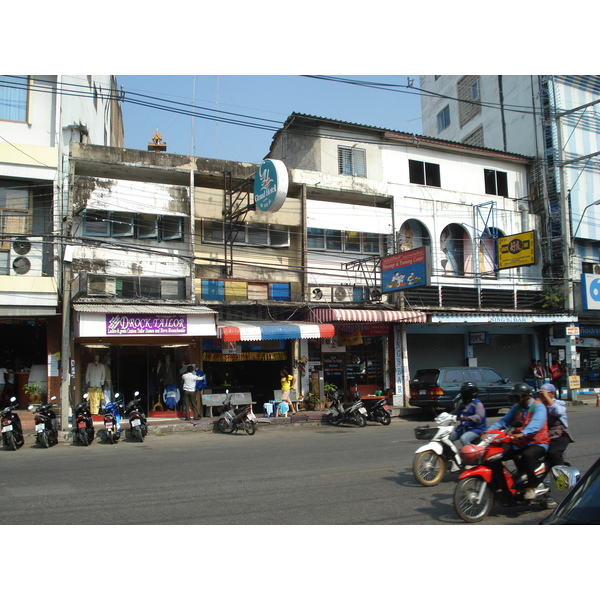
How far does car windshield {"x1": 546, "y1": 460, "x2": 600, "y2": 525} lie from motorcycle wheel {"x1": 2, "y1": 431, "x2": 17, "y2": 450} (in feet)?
39.3

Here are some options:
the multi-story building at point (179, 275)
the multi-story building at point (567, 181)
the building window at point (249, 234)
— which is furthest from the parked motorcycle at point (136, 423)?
the multi-story building at point (567, 181)

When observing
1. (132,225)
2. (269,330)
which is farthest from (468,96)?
(132,225)

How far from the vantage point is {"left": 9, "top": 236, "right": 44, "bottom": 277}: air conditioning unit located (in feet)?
53.8

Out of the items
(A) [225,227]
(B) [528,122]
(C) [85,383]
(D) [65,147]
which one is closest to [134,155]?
(D) [65,147]

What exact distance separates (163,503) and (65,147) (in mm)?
14252

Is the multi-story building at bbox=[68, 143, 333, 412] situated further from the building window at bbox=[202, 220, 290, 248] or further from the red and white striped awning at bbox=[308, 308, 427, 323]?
the red and white striped awning at bbox=[308, 308, 427, 323]

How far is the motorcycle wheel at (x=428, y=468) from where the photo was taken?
8.02 m

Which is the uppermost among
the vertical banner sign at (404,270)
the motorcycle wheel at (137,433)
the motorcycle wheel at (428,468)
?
the vertical banner sign at (404,270)

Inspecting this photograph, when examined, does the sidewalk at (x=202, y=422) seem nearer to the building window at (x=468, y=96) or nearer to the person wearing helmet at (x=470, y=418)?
the person wearing helmet at (x=470, y=418)

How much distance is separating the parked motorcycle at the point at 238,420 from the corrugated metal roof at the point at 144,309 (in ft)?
11.2

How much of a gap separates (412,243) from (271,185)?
28.8 ft

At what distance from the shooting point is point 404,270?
19.7m

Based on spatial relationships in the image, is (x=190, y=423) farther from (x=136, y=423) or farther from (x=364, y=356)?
(x=364, y=356)

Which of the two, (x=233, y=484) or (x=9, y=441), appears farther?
(x=9, y=441)
